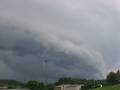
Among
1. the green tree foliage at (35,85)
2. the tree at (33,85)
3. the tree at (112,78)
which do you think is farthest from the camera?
the tree at (112,78)

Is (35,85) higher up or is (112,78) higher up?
(112,78)

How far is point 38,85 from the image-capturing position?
17662 centimetres

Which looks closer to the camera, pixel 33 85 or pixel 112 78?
pixel 112 78

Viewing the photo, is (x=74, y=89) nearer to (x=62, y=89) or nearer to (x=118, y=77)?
(x=62, y=89)

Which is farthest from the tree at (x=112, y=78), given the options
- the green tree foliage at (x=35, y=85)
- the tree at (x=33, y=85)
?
the tree at (x=33, y=85)

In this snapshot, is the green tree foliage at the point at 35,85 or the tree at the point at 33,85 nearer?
the tree at the point at 33,85

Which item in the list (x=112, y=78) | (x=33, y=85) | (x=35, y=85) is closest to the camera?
(x=112, y=78)

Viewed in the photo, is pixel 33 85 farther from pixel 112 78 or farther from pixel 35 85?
pixel 112 78

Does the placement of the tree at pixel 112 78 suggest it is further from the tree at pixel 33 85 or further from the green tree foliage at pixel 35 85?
the tree at pixel 33 85

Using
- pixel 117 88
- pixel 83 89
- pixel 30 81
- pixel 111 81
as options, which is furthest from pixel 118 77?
pixel 30 81

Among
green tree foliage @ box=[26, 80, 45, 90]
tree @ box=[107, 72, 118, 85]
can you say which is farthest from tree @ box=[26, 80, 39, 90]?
tree @ box=[107, 72, 118, 85]

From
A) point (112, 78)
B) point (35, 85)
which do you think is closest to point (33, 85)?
point (35, 85)

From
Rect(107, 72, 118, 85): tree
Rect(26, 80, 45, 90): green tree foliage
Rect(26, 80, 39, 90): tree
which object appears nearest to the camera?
Rect(26, 80, 39, 90): tree

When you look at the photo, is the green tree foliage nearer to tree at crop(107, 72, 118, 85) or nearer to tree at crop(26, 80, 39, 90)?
tree at crop(26, 80, 39, 90)
